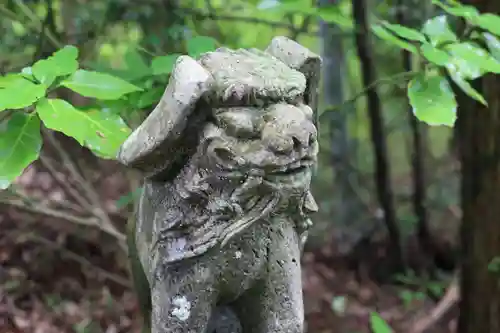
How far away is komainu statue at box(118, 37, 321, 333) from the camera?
29.2 inches

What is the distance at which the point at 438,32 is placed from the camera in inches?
41.9

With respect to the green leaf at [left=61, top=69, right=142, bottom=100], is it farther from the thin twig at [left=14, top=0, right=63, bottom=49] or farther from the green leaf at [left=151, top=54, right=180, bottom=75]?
the thin twig at [left=14, top=0, right=63, bottom=49]

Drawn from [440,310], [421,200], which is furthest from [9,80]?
[421,200]

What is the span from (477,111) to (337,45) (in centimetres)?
80

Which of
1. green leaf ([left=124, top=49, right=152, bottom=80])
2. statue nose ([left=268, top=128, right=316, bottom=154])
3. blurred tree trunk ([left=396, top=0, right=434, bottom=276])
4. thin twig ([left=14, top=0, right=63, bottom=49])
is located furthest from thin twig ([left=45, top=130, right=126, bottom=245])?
blurred tree trunk ([left=396, top=0, right=434, bottom=276])

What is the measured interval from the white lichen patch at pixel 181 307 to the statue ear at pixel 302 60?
0.97ft

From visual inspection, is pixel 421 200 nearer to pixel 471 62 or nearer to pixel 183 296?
pixel 471 62

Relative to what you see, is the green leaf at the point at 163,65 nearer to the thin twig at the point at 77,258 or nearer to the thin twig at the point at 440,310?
the thin twig at the point at 77,258

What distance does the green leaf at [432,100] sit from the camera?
948mm

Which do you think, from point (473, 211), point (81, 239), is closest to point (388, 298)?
point (473, 211)

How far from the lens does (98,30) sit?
64.1 inches

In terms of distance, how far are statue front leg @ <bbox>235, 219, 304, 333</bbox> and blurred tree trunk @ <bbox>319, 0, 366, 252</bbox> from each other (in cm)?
136

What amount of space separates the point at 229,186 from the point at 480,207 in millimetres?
1061

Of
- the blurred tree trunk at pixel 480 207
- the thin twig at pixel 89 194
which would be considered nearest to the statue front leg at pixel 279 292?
the thin twig at pixel 89 194
